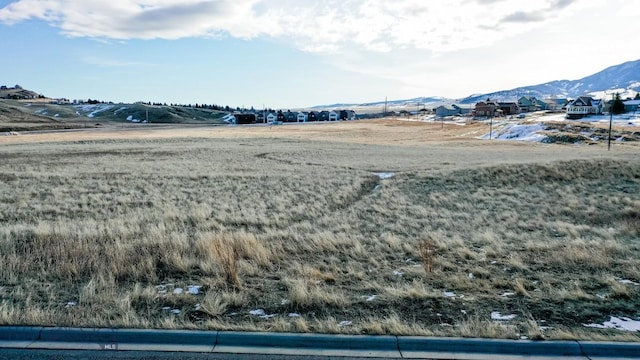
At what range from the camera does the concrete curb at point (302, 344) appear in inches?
213

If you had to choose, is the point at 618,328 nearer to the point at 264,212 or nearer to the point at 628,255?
the point at 628,255

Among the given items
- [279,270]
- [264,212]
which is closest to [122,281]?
[279,270]

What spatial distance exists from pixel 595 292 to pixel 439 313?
290 centimetres

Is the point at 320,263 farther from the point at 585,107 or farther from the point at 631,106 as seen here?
the point at 631,106

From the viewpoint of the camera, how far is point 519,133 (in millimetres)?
83938

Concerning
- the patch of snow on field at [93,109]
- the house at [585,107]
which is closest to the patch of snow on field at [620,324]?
the house at [585,107]

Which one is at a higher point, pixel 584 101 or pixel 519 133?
pixel 584 101

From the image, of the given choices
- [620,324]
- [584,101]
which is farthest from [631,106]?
[620,324]

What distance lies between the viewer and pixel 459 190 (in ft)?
84.1

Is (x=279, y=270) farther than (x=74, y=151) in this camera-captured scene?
No

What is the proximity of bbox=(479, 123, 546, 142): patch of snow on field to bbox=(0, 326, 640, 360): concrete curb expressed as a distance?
253ft

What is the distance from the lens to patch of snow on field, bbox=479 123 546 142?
259 feet

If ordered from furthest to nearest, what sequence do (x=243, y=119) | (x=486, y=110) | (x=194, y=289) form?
(x=243, y=119)
(x=486, y=110)
(x=194, y=289)

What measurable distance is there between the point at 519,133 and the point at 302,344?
285 feet
